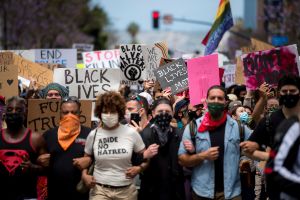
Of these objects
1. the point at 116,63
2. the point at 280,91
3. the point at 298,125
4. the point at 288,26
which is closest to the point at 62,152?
the point at 280,91

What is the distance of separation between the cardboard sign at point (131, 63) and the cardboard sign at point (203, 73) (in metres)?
2.24

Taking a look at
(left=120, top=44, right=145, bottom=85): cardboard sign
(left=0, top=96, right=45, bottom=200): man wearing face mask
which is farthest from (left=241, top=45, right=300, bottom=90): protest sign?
(left=0, top=96, right=45, bottom=200): man wearing face mask

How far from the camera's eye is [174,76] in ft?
40.4

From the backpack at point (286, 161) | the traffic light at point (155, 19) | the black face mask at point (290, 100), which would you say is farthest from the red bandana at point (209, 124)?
the traffic light at point (155, 19)

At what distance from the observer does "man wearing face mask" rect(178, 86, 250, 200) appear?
8281 mm

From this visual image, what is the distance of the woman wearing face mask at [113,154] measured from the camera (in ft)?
27.0

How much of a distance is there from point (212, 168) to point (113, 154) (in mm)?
1007

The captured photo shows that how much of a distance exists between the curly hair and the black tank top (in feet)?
2.47

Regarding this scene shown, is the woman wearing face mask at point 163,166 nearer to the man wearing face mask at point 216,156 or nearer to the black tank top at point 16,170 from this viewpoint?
the man wearing face mask at point 216,156

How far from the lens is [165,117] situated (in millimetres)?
8523

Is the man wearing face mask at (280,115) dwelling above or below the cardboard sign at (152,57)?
below

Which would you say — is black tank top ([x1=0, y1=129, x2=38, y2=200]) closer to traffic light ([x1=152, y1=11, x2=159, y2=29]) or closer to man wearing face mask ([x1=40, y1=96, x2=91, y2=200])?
man wearing face mask ([x1=40, y1=96, x2=91, y2=200])

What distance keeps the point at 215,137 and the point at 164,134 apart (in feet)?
1.80

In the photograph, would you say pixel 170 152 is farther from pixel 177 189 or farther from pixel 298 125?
pixel 298 125
